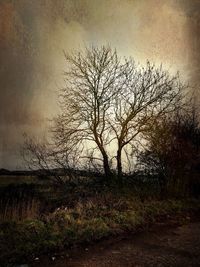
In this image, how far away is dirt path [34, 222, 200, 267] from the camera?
665cm

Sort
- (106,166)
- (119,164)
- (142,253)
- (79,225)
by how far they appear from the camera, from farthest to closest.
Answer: (106,166)
(119,164)
(79,225)
(142,253)

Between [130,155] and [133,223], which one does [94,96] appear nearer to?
[130,155]

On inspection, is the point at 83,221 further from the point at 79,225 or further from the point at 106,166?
the point at 106,166

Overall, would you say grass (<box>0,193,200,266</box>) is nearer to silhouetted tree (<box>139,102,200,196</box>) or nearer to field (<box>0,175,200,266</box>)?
field (<box>0,175,200,266</box>)

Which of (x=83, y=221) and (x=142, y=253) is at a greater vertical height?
(x=83, y=221)

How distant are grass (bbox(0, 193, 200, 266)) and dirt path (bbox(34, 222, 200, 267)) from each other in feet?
2.14

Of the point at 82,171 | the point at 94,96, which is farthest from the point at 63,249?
the point at 94,96

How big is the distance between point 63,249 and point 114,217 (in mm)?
3211

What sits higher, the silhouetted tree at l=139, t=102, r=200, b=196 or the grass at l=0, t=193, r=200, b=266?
the silhouetted tree at l=139, t=102, r=200, b=196

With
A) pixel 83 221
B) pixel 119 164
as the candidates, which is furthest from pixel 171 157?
pixel 83 221

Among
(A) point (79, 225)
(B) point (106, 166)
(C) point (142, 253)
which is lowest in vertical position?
(C) point (142, 253)

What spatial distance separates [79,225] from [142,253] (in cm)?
283

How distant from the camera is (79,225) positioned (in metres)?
9.62

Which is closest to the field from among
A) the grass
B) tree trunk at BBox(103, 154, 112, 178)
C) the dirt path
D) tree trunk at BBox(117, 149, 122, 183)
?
the grass
